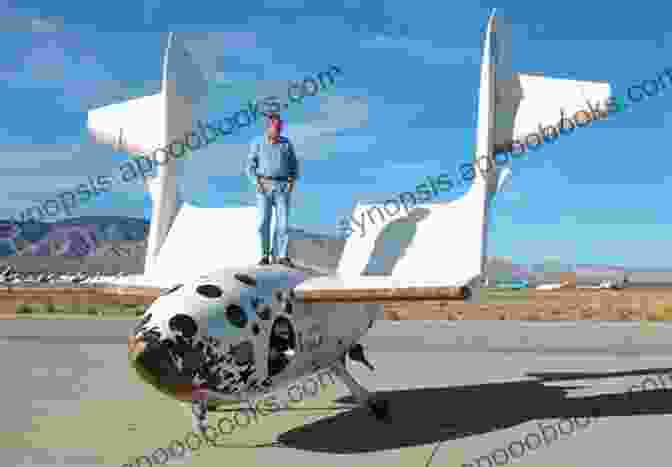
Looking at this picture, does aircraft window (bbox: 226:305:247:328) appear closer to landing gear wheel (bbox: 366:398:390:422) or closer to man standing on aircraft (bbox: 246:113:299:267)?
man standing on aircraft (bbox: 246:113:299:267)

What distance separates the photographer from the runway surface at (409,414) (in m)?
9.45

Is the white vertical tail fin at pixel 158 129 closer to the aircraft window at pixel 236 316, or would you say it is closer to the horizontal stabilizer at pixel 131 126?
the horizontal stabilizer at pixel 131 126

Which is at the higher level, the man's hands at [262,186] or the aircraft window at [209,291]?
the man's hands at [262,186]

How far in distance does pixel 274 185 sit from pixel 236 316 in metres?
3.44

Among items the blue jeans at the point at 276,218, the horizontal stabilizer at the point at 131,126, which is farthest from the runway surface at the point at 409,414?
the horizontal stabilizer at the point at 131,126

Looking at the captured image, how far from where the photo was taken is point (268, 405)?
508 inches

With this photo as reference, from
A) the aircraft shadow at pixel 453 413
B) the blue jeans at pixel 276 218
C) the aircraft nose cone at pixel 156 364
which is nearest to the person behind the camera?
the aircraft nose cone at pixel 156 364

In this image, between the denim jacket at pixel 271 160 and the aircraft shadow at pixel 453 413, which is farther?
the denim jacket at pixel 271 160

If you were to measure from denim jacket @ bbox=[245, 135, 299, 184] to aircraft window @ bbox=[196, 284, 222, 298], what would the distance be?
306cm

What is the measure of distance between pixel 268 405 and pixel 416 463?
4.67 m

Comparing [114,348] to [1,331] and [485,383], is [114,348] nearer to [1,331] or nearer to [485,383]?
[1,331]

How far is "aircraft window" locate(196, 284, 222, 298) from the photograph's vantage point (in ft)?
28.7

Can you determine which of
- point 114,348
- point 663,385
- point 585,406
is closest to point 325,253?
Answer: point 585,406

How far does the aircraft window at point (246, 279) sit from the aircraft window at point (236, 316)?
2.03ft
